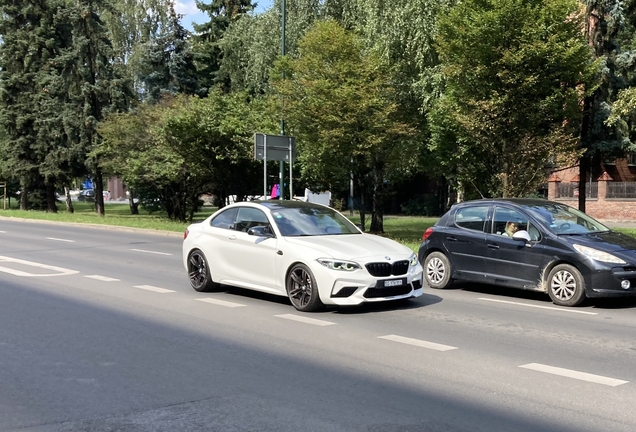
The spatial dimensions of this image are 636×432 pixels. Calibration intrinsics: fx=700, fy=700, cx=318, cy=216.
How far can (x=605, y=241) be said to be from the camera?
34.1ft

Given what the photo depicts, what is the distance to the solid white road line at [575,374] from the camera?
→ 6082 millimetres

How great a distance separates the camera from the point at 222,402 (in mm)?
5516

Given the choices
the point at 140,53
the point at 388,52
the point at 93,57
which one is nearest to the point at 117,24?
the point at 140,53

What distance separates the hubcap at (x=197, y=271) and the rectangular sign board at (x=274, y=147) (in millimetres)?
9479

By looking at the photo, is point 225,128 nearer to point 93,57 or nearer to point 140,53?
point 93,57

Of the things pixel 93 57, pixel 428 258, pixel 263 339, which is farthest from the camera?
pixel 93 57

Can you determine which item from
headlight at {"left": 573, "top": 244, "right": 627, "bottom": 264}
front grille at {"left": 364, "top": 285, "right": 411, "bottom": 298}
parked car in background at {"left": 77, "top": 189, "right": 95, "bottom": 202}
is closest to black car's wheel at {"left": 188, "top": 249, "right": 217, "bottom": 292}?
front grille at {"left": 364, "top": 285, "right": 411, "bottom": 298}

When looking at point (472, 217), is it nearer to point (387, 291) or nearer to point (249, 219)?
point (387, 291)

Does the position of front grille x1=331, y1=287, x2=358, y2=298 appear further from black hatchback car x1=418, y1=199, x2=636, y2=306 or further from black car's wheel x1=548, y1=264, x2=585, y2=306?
black car's wheel x1=548, y1=264, x2=585, y2=306

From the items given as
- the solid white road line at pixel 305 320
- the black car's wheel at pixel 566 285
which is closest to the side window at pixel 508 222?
the black car's wheel at pixel 566 285

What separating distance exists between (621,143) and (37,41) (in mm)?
36528

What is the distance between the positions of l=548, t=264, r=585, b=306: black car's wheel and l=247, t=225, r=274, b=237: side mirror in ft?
13.9

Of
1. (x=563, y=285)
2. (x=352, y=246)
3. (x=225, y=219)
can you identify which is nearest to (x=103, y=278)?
(x=225, y=219)

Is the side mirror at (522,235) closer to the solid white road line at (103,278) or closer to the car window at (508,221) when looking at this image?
the car window at (508,221)
